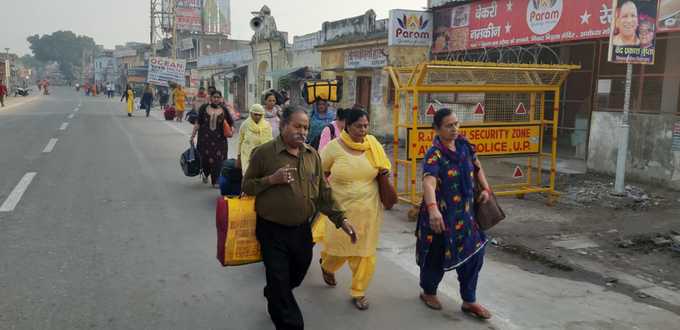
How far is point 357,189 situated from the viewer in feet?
13.2

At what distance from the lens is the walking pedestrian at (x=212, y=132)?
862 centimetres

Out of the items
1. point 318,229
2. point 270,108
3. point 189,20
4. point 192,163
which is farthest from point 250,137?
point 189,20

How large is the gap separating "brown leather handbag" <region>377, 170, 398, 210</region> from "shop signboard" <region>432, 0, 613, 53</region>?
8330mm

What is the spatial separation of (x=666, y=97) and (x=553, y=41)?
3.11m

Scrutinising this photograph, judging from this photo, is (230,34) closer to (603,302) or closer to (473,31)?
(473,31)

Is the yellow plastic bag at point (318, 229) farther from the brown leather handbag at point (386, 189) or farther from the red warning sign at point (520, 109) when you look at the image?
the red warning sign at point (520, 109)

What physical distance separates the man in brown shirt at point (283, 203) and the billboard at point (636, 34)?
6.50 meters

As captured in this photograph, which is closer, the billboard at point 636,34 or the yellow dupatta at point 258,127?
the yellow dupatta at point 258,127

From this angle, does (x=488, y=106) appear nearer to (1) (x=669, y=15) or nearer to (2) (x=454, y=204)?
(1) (x=669, y=15)

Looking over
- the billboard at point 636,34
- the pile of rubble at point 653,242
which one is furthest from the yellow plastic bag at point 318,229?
the billboard at point 636,34

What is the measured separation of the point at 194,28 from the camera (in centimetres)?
5712

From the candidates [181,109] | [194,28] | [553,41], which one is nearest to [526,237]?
[553,41]

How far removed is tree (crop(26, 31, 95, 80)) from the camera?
151 m

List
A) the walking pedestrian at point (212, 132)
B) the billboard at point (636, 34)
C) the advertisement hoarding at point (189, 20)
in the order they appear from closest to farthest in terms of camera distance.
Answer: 1. the billboard at point (636, 34)
2. the walking pedestrian at point (212, 132)
3. the advertisement hoarding at point (189, 20)
